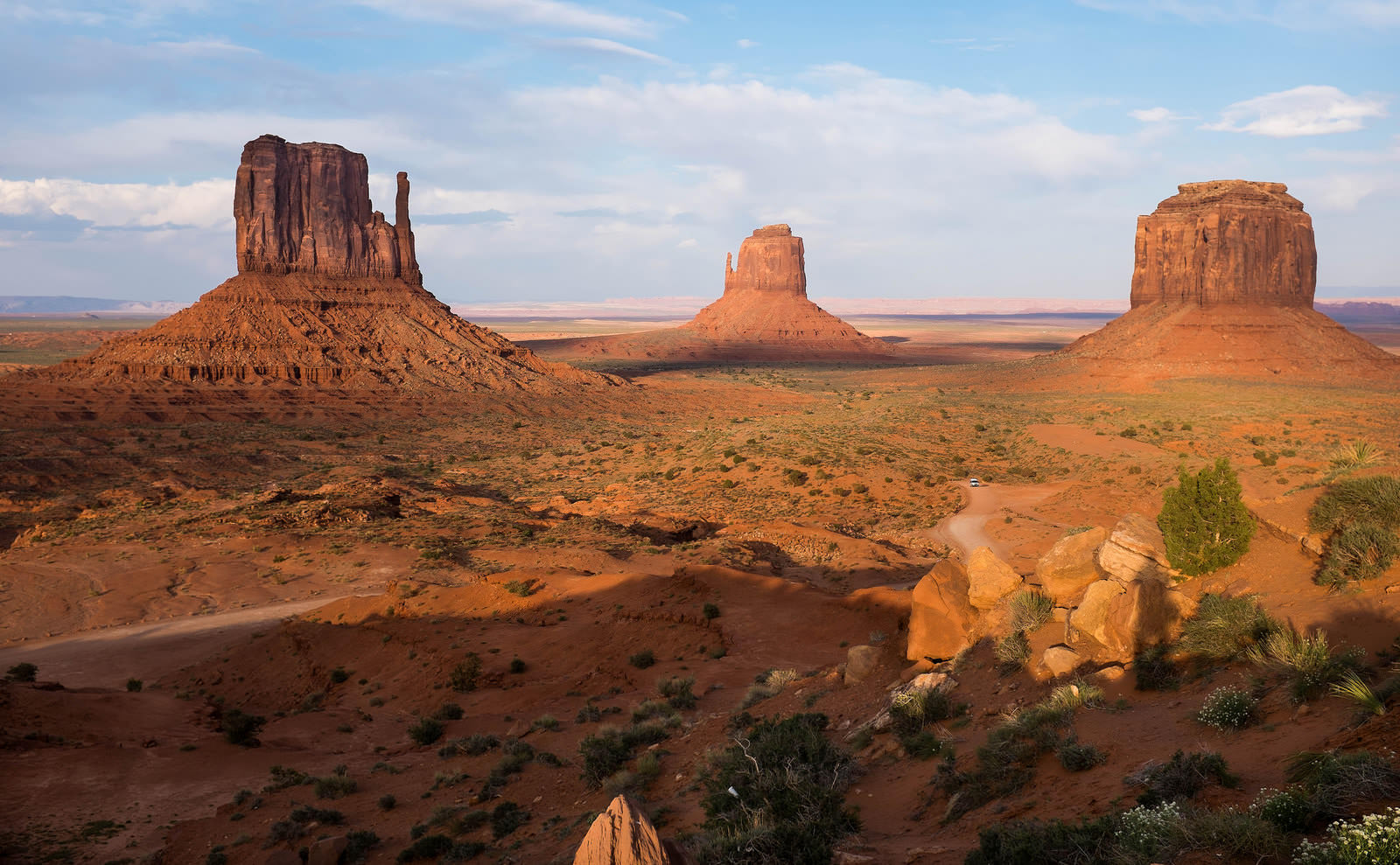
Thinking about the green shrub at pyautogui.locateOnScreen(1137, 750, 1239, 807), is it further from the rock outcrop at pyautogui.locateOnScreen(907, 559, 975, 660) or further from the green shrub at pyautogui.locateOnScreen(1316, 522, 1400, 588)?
the rock outcrop at pyautogui.locateOnScreen(907, 559, 975, 660)

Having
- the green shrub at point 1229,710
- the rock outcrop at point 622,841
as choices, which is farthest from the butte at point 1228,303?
the rock outcrop at point 622,841

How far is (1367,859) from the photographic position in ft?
17.0

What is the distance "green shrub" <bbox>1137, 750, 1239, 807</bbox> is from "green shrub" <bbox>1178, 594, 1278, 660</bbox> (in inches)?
109

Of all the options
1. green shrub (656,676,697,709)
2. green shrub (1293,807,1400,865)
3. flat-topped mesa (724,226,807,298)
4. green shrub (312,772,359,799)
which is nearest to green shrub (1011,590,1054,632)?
green shrub (656,676,697,709)

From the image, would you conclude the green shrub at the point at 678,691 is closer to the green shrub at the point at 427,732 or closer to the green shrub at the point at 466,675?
the green shrub at the point at 427,732

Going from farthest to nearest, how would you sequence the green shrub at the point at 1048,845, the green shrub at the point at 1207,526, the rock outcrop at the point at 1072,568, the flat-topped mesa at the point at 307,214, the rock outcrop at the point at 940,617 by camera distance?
the flat-topped mesa at the point at 307,214 → the rock outcrop at the point at 940,617 → the rock outcrop at the point at 1072,568 → the green shrub at the point at 1207,526 → the green shrub at the point at 1048,845

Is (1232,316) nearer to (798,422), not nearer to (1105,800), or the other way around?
(798,422)

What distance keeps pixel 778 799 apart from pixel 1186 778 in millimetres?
3952

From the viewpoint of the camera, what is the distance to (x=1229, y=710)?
8.27 metres

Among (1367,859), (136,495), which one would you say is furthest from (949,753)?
(136,495)

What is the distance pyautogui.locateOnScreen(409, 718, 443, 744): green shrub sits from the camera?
16.7 meters

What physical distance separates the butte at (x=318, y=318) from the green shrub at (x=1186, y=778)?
76.8 metres

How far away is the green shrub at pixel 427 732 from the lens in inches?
658

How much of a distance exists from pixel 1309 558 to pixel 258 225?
9221cm
